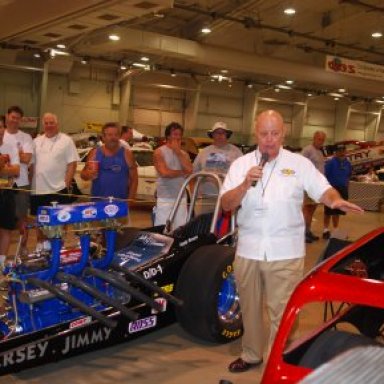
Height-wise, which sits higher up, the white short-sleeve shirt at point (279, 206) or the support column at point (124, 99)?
the support column at point (124, 99)

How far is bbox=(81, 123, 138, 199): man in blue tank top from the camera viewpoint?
5664 mm

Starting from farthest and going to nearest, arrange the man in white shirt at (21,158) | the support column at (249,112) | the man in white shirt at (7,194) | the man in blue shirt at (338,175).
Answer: the support column at (249,112), the man in blue shirt at (338,175), the man in white shirt at (21,158), the man in white shirt at (7,194)

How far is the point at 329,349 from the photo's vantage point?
229cm

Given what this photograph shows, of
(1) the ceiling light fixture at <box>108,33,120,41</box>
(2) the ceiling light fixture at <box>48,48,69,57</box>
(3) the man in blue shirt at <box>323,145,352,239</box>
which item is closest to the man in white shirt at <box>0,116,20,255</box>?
(3) the man in blue shirt at <box>323,145,352,239</box>

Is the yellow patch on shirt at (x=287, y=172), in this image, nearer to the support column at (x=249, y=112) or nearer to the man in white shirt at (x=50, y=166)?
the man in white shirt at (x=50, y=166)

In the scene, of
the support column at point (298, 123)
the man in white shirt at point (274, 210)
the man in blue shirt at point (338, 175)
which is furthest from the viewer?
the support column at point (298, 123)

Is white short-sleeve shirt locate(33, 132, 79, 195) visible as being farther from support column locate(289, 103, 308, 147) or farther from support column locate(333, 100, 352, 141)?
support column locate(333, 100, 352, 141)

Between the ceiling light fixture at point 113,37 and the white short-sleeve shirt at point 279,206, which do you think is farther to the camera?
the ceiling light fixture at point 113,37

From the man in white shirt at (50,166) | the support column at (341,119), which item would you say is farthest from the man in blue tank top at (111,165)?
the support column at (341,119)

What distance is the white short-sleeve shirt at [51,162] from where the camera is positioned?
5.96m

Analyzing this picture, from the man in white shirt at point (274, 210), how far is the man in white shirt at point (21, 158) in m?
3.05

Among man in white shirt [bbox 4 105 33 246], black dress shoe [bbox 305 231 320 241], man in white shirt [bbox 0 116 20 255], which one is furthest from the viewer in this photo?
black dress shoe [bbox 305 231 320 241]

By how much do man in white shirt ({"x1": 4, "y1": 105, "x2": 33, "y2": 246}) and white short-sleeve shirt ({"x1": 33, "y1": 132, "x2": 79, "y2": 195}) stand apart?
0.36 ft

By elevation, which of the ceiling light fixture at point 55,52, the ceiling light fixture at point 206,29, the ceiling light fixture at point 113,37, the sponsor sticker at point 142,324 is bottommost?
the sponsor sticker at point 142,324
